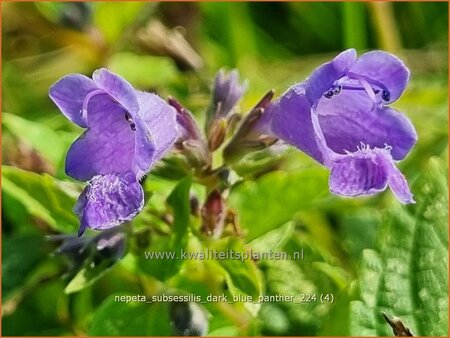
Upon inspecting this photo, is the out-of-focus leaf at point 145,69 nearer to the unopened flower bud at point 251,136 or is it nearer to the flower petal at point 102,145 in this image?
the unopened flower bud at point 251,136

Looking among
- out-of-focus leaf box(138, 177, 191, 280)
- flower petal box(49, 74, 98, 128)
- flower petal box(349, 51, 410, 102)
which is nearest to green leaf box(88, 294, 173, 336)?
out-of-focus leaf box(138, 177, 191, 280)

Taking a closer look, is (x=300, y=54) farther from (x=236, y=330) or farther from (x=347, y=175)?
(x=347, y=175)

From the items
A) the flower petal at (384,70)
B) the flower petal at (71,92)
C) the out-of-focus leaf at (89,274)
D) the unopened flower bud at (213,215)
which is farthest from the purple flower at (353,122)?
the out-of-focus leaf at (89,274)

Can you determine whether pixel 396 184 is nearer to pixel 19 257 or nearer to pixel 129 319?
pixel 129 319

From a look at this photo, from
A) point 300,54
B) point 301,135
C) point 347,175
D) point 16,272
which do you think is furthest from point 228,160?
point 300,54

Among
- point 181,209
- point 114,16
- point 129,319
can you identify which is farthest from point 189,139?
point 114,16

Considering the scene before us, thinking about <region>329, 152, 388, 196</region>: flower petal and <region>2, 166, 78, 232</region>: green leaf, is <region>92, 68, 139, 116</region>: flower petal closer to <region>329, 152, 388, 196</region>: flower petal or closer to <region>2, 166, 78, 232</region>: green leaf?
<region>329, 152, 388, 196</region>: flower petal
